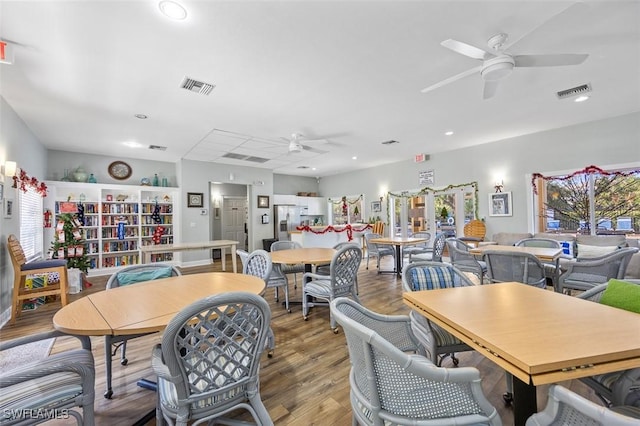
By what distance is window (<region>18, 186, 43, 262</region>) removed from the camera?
4371mm

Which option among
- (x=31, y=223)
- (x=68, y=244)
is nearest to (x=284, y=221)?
(x=68, y=244)

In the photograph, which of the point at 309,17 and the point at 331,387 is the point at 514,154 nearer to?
the point at 309,17

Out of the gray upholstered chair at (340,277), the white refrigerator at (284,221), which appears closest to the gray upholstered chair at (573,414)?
the gray upholstered chair at (340,277)

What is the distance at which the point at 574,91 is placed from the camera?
11.9 ft

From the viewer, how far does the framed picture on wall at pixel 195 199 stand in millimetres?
7199

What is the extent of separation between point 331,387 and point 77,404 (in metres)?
1.51

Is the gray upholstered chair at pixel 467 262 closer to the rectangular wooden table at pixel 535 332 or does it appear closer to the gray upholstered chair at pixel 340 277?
the gray upholstered chair at pixel 340 277

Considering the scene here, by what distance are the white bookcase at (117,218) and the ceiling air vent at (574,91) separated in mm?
7926

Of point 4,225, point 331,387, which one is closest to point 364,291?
point 331,387

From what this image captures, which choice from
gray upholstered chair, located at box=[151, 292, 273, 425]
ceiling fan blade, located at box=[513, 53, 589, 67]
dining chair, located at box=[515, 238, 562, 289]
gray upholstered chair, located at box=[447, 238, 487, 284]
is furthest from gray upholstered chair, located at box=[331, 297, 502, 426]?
dining chair, located at box=[515, 238, 562, 289]

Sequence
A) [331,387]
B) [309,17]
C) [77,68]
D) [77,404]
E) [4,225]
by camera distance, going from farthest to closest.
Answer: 1. [4,225]
2. [77,68]
3. [309,17]
4. [331,387]
5. [77,404]

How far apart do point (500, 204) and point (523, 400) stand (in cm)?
586

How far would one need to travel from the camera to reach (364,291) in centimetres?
449

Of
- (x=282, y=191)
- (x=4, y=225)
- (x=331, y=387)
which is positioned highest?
(x=282, y=191)
